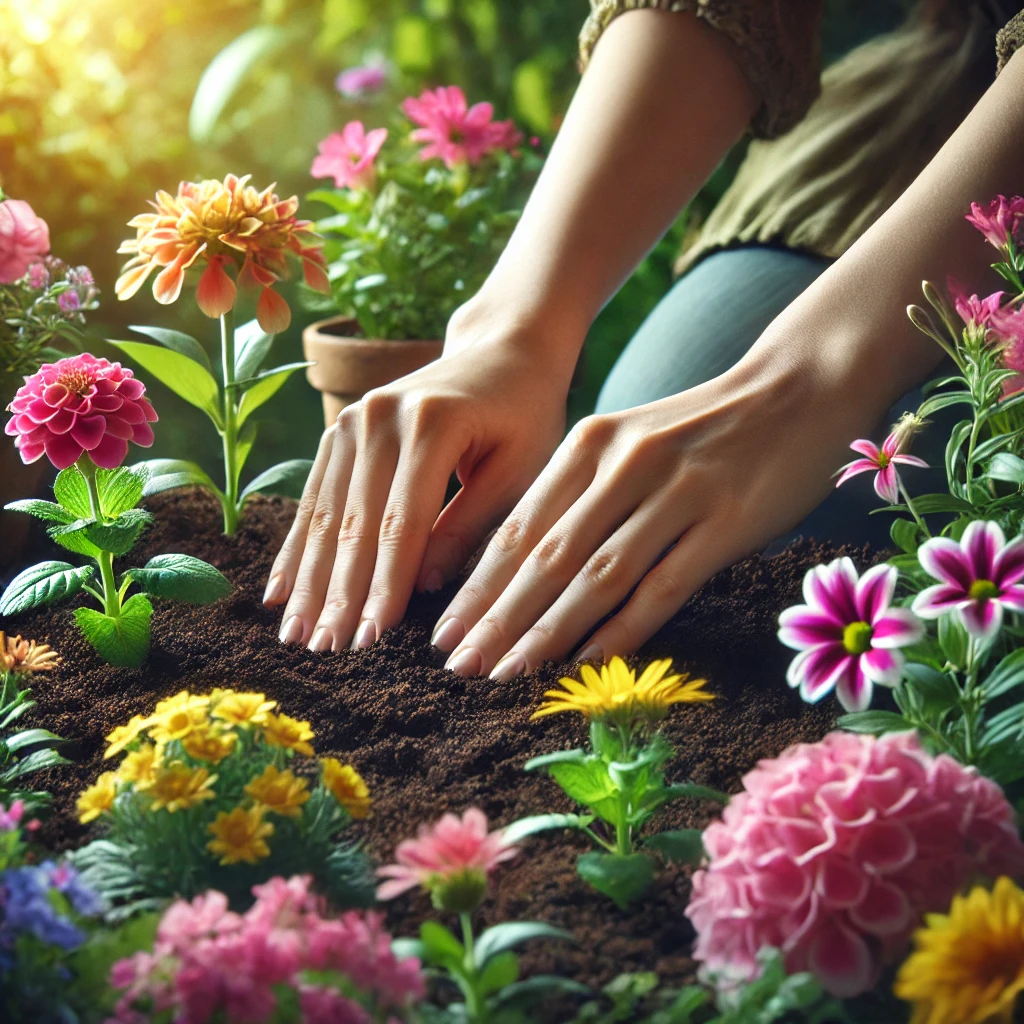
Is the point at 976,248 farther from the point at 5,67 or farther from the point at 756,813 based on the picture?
the point at 5,67

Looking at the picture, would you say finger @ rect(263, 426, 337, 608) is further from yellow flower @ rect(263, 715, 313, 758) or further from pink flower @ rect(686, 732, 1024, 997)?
pink flower @ rect(686, 732, 1024, 997)

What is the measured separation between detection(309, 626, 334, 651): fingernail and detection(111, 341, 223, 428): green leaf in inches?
16.2

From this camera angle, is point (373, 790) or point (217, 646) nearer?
point (373, 790)

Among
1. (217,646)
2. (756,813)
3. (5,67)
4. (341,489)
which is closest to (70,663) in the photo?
(217,646)

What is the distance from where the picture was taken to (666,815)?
0.83 metres

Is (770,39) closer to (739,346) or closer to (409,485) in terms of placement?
(739,346)

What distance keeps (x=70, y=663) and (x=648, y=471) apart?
0.62m

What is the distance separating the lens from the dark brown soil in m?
0.73

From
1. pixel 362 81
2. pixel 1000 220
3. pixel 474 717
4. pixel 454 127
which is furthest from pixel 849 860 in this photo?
pixel 362 81

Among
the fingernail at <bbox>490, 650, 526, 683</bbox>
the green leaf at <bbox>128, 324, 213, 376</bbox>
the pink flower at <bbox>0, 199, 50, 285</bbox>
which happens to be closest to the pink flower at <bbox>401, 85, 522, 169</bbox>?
the green leaf at <bbox>128, 324, 213, 376</bbox>

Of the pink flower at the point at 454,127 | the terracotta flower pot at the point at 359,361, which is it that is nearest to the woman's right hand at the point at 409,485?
the terracotta flower pot at the point at 359,361

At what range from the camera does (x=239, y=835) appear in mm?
667

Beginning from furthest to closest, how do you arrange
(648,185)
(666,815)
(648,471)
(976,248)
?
1. (648,185)
2. (976,248)
3. (648,471)
4. (666,815)

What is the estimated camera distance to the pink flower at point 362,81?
216cm
